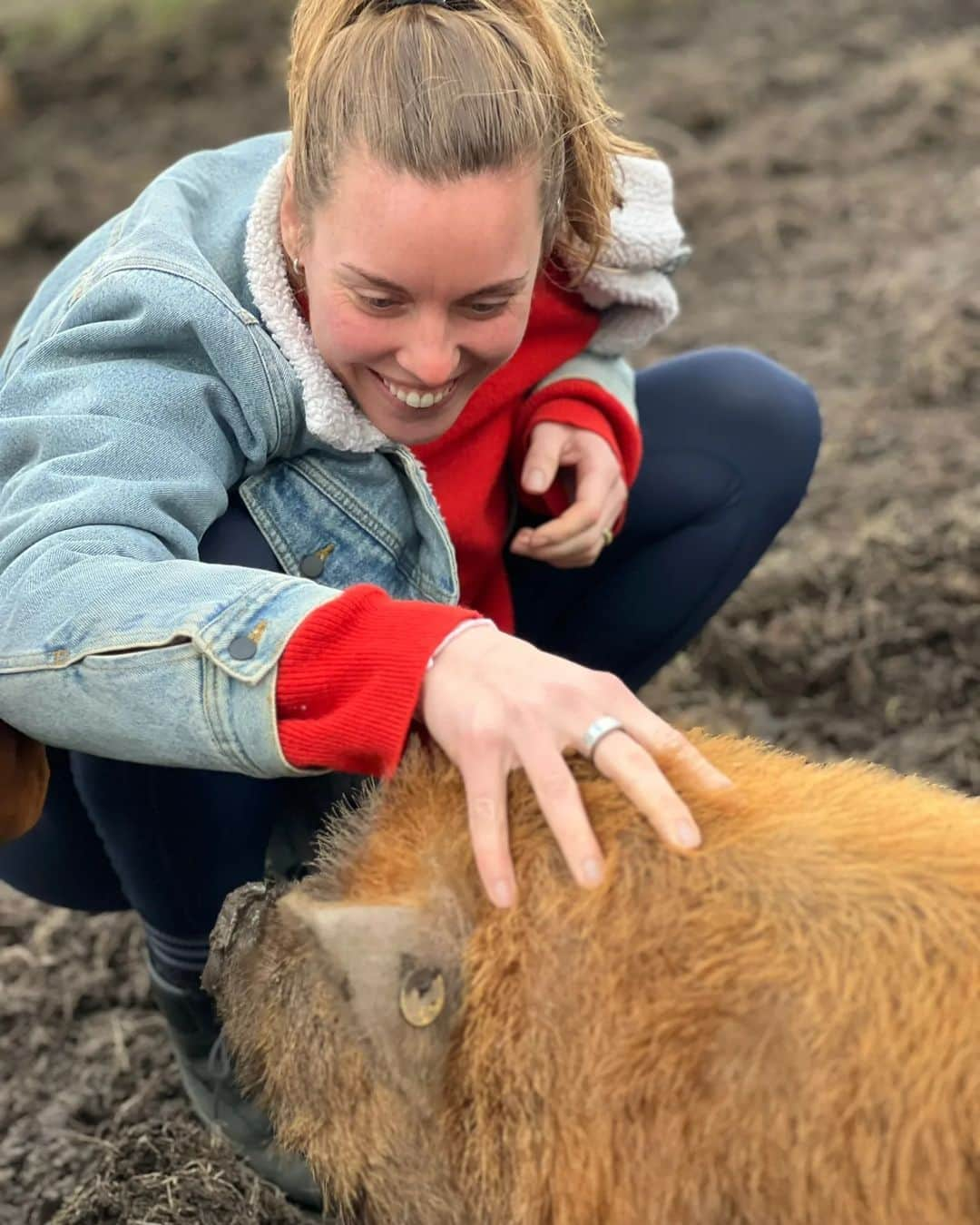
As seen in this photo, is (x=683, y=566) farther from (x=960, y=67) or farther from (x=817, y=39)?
(x=817, y=39)

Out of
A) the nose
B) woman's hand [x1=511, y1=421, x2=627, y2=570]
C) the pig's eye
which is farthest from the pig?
woman's hand [x1=511, y1=421, x2=627, y2=570]

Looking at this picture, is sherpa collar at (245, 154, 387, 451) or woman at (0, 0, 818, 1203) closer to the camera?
woman at (0, 0, 818, 1203)

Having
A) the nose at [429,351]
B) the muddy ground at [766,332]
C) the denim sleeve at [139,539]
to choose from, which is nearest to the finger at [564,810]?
the denim sleeve at [139,539]

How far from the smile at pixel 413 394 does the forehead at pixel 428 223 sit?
167 mm

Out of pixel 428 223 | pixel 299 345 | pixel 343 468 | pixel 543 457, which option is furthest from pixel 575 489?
pixel 428 223

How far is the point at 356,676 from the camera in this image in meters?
1.30

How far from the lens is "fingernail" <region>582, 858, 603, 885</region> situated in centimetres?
123

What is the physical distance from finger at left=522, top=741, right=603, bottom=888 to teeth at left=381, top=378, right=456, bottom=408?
0.58m

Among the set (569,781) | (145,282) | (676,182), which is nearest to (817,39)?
(676,182)

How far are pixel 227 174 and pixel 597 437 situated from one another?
0.59 metres

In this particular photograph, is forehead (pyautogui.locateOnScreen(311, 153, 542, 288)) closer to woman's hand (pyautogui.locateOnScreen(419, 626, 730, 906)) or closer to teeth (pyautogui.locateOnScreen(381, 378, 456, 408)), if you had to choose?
teeth (pyautogui.locateOnScreen(381, 378, 456, 408))

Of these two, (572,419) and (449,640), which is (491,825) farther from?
(572,419)

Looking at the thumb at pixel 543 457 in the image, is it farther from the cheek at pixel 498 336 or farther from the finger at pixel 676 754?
the finger at pixel 676 754

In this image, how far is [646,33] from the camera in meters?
6.55
